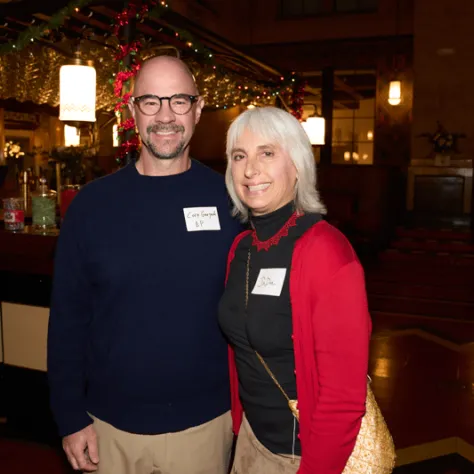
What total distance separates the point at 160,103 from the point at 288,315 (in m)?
0.76

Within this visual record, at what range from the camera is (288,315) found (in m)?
1.30

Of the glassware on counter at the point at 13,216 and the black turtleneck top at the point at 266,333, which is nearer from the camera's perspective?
the black turtleneck top at the point at 266,333

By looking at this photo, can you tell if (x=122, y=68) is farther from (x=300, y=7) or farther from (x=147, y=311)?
(x=300, y=7)

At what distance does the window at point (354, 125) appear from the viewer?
16578mm

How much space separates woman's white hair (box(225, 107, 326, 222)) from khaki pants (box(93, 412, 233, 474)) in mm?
717

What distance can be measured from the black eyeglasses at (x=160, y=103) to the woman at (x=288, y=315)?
232 mm

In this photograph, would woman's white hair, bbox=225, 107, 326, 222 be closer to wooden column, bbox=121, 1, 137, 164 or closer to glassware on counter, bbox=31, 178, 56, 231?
glassware on counter, bbox=31, 178, 56, 231

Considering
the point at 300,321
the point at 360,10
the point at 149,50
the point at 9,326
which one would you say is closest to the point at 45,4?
the point at 149,50

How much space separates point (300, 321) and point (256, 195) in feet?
1.19

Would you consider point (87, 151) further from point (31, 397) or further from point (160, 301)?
point (160, 301)

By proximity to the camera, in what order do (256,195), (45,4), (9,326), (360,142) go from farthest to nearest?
(360,142) < (45,4) < (9,326) < (256,195)

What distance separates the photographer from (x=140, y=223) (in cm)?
154

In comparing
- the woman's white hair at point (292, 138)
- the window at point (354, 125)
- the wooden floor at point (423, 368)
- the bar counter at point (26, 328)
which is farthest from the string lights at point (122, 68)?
the window at point (354, 125)

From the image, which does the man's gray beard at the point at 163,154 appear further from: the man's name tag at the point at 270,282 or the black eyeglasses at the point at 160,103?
the man's name tag at the point at 270,282
